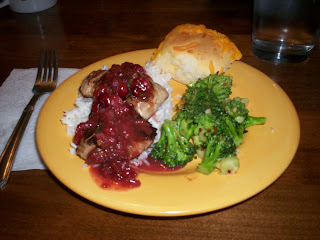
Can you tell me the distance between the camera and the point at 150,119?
9.36 feet

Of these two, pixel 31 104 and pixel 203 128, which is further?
pixel 31 104

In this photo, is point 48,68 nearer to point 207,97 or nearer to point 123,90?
point 123,90

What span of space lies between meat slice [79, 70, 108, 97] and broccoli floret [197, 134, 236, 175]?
1136mm

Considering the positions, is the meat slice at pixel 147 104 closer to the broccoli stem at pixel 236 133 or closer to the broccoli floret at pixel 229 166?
the broccoli stem at pixel 236 133

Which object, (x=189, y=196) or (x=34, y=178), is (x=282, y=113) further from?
(x=34, y=178)

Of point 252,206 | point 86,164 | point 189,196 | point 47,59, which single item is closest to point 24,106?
point 47,59

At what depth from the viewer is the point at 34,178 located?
240 cm

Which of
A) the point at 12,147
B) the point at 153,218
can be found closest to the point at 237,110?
the point at 153,218

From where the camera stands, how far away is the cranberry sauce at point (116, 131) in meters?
2.08

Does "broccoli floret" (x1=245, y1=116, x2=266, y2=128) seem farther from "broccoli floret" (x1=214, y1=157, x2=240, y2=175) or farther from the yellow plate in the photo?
"broccoli floret" (x1=214, y1=157, x2=240, y2=175)

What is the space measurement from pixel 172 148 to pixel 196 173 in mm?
305

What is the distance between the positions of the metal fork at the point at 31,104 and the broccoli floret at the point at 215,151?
151 centimetres

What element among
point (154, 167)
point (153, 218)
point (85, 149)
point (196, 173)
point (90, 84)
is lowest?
point (153, 218)

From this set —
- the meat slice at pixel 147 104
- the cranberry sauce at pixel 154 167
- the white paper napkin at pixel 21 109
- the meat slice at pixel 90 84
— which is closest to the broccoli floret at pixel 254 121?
the cranberry sauce at pixel 154 167
